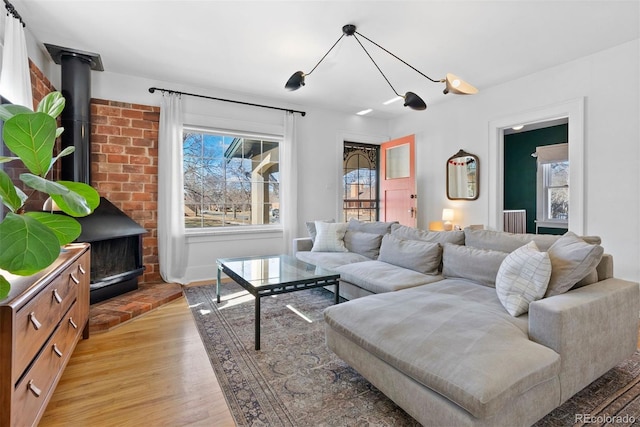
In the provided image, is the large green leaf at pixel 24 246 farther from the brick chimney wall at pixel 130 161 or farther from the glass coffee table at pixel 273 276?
the brick chimney wall at pixel 130 161

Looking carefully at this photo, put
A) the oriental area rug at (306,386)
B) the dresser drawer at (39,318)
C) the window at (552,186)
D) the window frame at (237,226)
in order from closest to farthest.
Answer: the dresser drawer at (39,318) < the oriental area rug at (306,386) < the window frame at (237,226) < the window at (552,186)

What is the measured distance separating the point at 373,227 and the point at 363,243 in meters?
0.25

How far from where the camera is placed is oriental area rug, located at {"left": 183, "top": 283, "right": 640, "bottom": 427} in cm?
152

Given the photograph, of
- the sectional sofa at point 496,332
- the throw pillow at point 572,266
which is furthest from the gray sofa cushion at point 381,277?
the throw pillow at point 572,266

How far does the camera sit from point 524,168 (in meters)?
6.25

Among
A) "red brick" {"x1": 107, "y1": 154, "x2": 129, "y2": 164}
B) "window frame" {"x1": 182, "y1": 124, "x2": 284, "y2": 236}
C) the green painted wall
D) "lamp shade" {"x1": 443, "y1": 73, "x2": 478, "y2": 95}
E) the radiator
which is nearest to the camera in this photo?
"lamp shade" {"x1": 443, "y1": 73, "x2": 478, "y2": 95}

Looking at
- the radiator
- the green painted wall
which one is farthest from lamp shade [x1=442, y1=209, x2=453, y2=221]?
the green painted wall

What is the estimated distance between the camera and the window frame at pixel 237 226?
4.12 metres

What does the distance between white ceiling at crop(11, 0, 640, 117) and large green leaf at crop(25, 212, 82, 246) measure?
2104 mm

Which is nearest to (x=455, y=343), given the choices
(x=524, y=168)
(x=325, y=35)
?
(x=325, y=35)

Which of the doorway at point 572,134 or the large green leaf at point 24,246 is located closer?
the large green leaf at point 24,246

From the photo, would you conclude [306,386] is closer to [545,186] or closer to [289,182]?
[289,182]

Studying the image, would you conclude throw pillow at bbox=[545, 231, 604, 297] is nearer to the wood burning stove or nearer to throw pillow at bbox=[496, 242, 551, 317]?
throw pillow at bbox=[496, 242, 551, 317]

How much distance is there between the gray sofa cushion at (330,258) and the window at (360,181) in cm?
203
